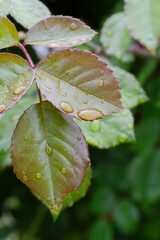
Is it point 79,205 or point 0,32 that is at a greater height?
point 0,32

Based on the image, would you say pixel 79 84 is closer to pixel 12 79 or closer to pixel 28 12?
pixel 12 79

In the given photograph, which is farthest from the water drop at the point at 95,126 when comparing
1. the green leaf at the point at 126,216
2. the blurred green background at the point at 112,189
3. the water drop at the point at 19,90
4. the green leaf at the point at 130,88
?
the green leaf at the point at 126,216

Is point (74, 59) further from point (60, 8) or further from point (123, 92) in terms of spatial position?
point (60, 8)

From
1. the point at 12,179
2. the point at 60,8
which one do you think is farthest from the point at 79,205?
the point at 60,8

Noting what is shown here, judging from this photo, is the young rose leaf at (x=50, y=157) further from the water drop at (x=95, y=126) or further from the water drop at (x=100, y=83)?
the water drop at (x=95, y=126)

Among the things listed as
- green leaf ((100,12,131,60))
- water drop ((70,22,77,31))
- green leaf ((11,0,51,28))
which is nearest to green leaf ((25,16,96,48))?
water drop ((70,22,77,31))
